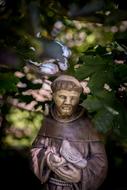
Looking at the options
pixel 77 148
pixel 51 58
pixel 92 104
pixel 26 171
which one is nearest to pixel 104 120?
pixel 92 104

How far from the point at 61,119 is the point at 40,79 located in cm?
64

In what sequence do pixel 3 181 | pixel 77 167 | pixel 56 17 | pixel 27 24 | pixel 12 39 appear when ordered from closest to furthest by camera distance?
pixel 77 167 < pixel 12 39 < pixel 27 24 < pixel 3 181 < pixel 56 17

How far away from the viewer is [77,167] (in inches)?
47.5

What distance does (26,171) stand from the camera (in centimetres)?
165

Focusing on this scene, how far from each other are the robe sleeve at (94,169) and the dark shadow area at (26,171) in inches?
8.1

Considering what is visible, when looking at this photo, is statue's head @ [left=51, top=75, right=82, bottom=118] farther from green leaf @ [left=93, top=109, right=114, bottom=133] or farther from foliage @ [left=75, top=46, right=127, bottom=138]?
green leaf @ [left=93, top=109, right=114, bottom=133]

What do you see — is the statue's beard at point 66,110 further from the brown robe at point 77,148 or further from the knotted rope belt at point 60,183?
the knotted rope belt at point 60,183

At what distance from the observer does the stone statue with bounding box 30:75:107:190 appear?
1.21m

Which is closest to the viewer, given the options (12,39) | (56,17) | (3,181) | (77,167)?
(77,167)

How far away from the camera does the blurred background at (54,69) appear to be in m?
1.12

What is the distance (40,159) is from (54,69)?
400 millimetres

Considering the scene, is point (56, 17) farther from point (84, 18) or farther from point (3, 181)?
point (3, 181)

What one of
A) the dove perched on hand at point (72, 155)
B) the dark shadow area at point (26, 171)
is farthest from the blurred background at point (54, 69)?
the dove perched on hand at point (72, 155)

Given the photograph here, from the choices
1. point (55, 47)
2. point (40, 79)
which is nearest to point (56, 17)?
point (40, 79)
